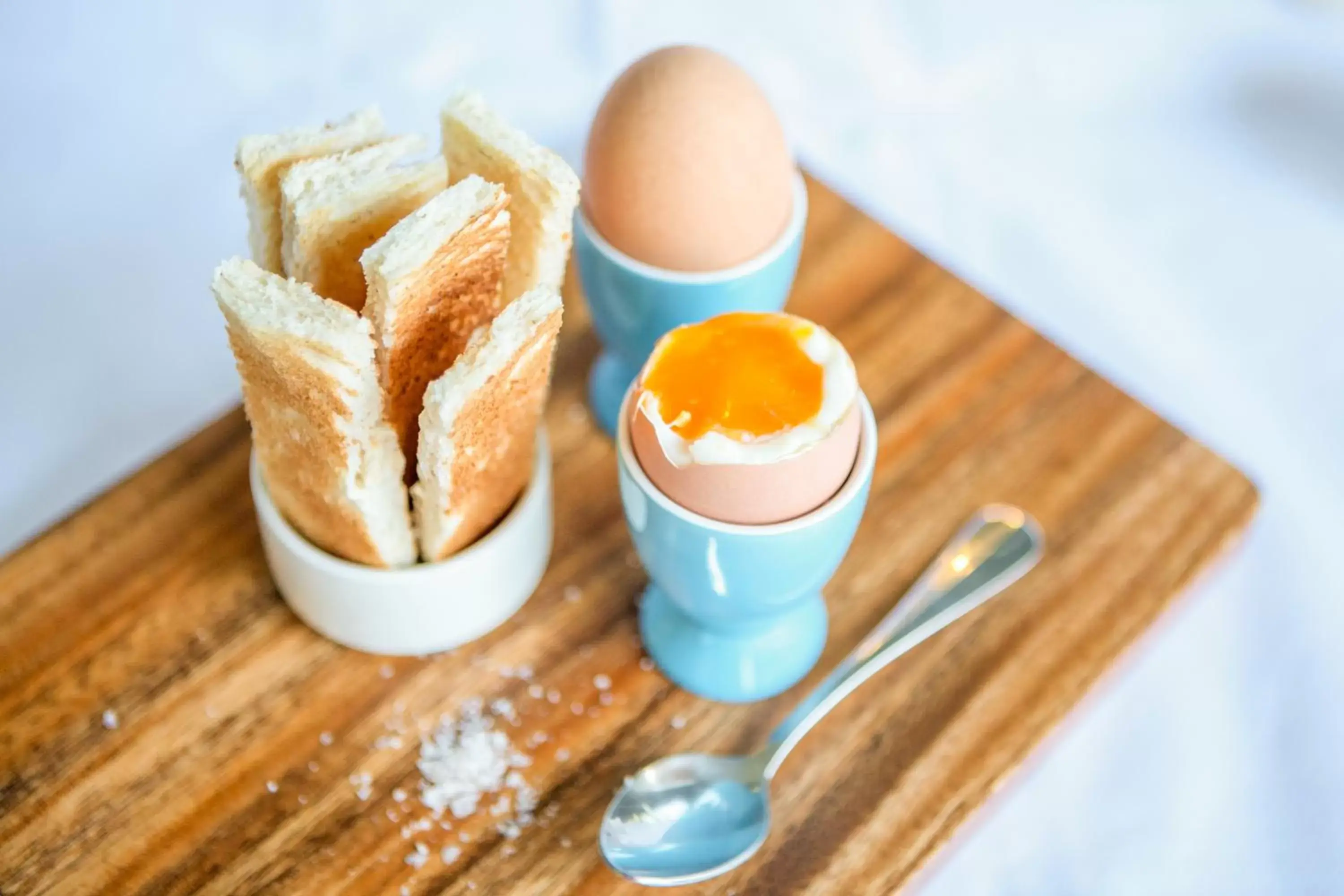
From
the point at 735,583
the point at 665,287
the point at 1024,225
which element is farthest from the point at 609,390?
the point at 1024,225

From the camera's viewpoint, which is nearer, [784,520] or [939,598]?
[784,520]

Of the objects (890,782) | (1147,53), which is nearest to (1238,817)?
(890,782)

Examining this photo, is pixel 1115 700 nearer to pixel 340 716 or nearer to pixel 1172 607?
pixel 1172 607

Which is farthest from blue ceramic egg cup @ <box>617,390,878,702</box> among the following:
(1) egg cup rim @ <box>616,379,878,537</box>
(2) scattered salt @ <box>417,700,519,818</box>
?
(2) scattered salt @ <box>417,700,519,818</box>

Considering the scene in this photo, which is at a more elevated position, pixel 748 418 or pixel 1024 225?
pixel 748 418

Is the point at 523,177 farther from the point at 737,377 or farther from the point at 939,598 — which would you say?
the point at 939,598

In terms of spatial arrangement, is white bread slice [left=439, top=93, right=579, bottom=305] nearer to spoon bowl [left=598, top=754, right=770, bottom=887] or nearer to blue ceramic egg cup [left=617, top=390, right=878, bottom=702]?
blue ceramic egg cup [left=617, top=390, right=878, bottom=702]
